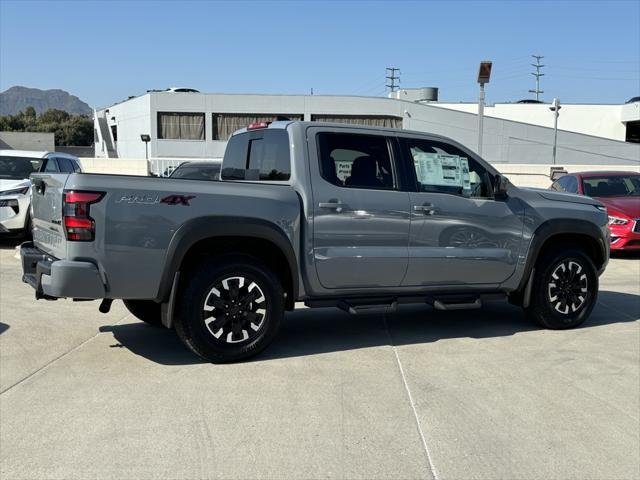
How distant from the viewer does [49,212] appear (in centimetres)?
514

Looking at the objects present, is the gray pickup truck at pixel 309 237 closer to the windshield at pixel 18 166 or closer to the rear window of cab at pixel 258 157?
the rear window of cab at pixel 258 157

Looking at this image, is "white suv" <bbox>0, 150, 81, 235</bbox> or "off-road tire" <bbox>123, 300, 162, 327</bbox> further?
"white suv" <bbox>0, 150, 81, 235</bbox>

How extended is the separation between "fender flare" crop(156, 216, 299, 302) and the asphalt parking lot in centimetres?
81

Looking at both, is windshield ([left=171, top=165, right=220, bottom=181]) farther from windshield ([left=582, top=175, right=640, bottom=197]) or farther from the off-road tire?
windshield ([left=582, top=175, right=640, bottom=197])

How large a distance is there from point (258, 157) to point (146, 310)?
→ 1835 millimetres

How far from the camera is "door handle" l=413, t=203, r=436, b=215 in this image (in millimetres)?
5875

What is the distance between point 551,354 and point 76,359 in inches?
164

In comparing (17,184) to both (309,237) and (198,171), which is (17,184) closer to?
(198,171)

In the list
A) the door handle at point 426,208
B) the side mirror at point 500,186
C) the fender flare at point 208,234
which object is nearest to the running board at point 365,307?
the fender flare at point 208,234

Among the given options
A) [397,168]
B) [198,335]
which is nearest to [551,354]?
[397,168]

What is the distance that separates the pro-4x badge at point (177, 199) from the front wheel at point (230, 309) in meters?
0.55

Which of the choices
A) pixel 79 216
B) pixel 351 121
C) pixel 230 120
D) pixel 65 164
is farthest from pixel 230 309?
pixel 230 120

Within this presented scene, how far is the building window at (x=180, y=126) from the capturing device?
174ft

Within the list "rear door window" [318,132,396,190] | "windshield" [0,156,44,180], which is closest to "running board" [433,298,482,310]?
"rear door window" [318,132,396,190]
